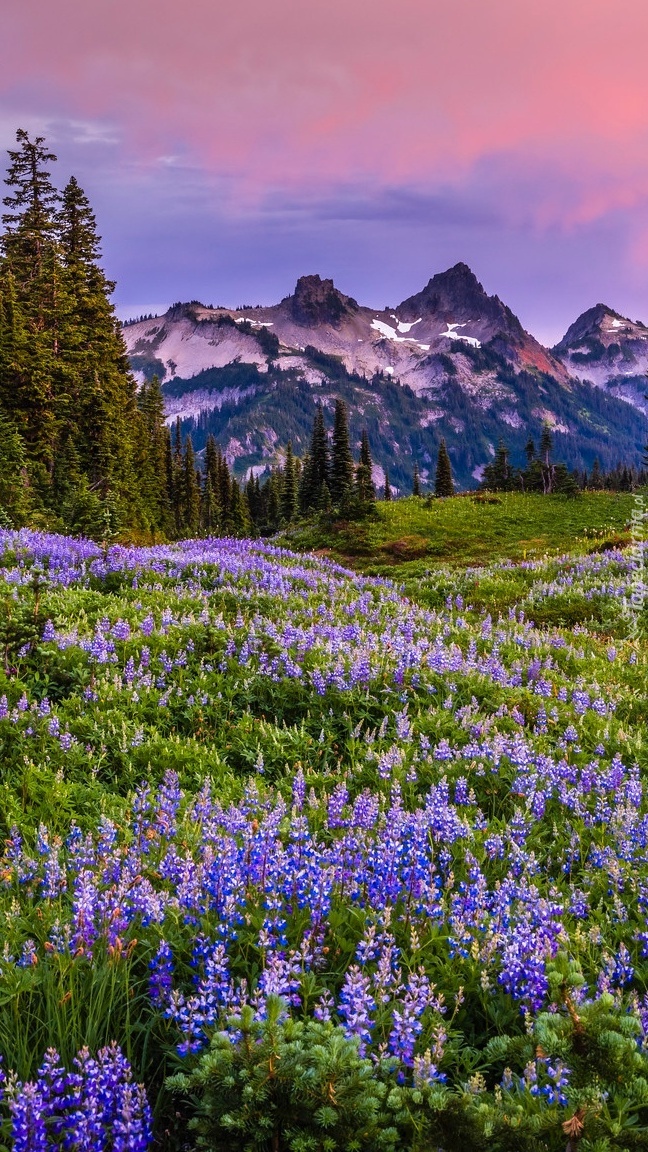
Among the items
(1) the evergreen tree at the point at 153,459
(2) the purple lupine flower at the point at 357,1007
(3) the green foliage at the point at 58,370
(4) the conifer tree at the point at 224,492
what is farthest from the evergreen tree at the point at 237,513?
(2) the purple lupine flower at the point at 357,1007

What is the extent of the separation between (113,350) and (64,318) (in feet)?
29.5


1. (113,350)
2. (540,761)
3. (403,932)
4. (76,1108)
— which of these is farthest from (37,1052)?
(113,350)

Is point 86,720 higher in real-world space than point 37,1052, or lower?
higher

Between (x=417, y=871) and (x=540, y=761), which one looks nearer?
(x=417, y=871)

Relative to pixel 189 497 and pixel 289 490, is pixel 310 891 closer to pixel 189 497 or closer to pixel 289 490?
pixel 289 490

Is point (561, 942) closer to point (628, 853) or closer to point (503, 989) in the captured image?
point (503, 989)

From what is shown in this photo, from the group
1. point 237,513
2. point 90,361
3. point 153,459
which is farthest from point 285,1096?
point 237,513

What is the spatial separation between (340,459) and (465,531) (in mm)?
34471

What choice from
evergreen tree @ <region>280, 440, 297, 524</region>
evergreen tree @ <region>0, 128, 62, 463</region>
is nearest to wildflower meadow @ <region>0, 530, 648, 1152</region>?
evergreen tree @ <region>0, 128, 62, 463</region>

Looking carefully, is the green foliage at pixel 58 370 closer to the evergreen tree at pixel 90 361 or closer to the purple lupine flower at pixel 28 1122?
the evergreen tree at pixel 90 361

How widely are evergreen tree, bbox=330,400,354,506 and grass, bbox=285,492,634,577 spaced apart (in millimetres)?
20230

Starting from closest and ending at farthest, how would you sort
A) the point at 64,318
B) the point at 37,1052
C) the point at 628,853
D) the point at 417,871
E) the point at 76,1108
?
the point at 76,1108, the point at 37,1052, the point at 417,871, the point at 628,853, the point at 64,318

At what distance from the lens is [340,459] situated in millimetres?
74062

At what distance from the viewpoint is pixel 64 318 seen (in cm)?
4303
